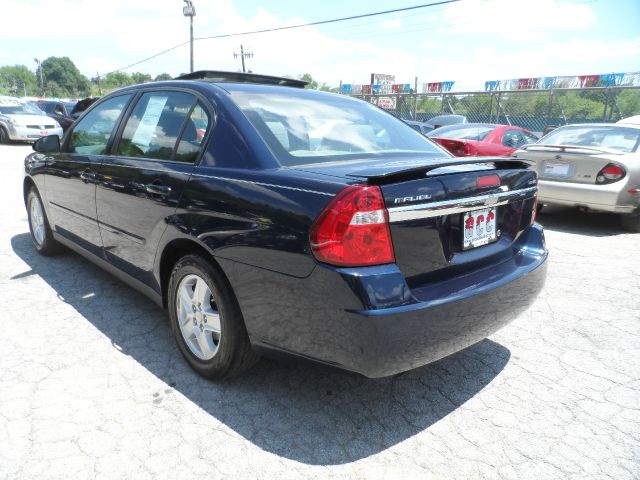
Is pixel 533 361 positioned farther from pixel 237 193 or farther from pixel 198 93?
pixel 198 93

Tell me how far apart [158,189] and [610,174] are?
18.6 ft

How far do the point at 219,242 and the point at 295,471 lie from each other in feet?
3.55

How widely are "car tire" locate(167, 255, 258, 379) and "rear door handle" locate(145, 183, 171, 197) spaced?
1.27 feet

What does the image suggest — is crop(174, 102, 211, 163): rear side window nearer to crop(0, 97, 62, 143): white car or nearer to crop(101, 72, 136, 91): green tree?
crop(0, 97, 62, 143): white car

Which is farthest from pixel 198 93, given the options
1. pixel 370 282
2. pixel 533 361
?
pixel 533 361

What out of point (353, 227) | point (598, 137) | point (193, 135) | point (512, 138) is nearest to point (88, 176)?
point (193, 135)

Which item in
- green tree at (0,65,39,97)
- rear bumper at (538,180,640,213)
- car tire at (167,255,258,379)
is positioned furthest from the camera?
green tree at (0,65,39,97)

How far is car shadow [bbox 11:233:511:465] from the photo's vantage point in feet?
7.10

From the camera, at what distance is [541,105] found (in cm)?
1588

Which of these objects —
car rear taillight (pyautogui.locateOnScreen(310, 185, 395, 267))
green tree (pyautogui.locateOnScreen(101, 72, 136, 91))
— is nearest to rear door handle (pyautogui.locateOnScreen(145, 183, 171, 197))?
car rear taillight (pyautogui.locateOnScreen(310, 185, 395, 267))

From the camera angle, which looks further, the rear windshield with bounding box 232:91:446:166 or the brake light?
the rear windshield with bounding box 232:91:446:166

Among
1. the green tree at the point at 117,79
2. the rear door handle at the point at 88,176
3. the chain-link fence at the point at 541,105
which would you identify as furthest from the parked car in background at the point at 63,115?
the green tree at the point at 117,79

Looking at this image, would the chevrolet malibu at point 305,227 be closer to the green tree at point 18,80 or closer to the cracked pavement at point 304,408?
the cracked pavement at point 304,408

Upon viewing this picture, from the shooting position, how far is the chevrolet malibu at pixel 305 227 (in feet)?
6.22
